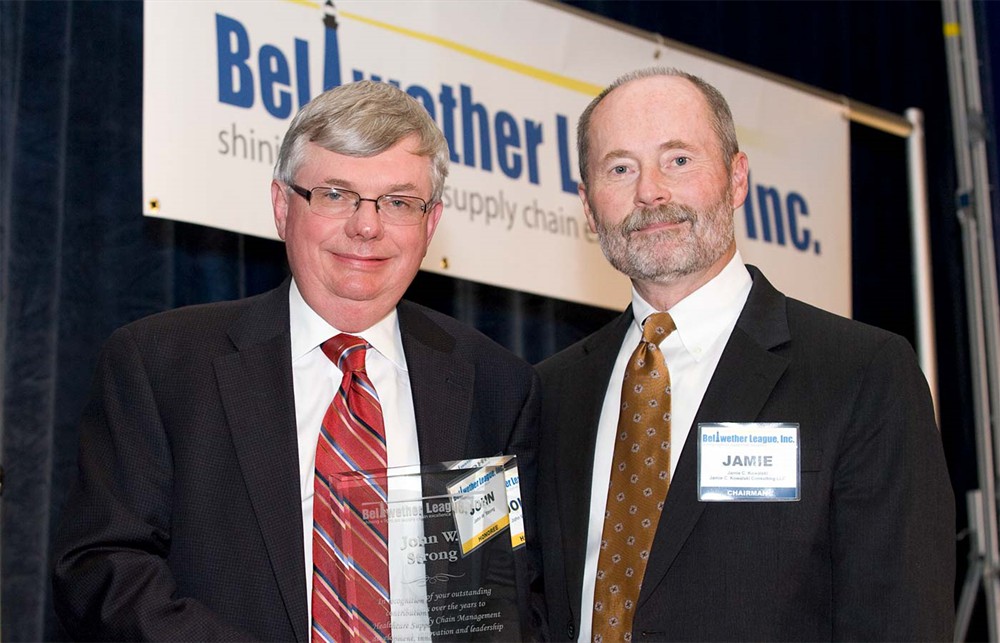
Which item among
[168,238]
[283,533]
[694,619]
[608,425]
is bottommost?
[694,619]

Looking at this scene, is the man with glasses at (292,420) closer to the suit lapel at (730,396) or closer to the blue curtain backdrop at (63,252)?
the suit lapel at (730,396)

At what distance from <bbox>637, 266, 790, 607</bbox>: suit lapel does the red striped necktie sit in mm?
521

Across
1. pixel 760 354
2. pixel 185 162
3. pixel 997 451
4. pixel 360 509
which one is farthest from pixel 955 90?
pixel 360 509

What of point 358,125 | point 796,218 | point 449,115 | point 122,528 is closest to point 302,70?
point 449,115

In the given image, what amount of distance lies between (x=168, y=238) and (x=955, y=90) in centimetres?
315

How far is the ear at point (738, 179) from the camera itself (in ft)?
8.23

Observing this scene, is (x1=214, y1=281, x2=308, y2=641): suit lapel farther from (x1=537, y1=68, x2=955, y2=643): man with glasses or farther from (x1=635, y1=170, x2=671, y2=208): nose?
(x1=635, y1=170, x2=671, y2=208): nose

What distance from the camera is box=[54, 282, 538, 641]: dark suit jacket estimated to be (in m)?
1.97

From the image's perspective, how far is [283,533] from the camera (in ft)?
6.77

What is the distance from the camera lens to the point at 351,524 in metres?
1.98

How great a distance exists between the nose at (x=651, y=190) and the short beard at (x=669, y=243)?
0.01 m

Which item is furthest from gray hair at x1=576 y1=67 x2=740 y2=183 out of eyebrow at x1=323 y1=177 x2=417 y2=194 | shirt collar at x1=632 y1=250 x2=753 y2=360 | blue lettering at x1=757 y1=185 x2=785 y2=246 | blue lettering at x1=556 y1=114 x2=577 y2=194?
blue lettering at x1=757 y1=185 x2=785 y2=246

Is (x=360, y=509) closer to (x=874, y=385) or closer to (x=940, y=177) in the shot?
(x=874, y=385)

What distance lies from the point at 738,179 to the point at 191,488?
133cm
